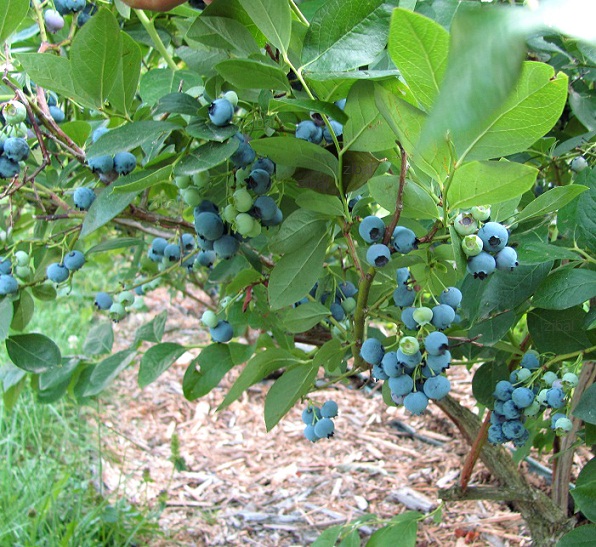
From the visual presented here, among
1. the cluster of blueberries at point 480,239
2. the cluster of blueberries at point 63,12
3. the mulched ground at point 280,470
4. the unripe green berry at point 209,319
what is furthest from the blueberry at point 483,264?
the mulched ground at point 280,470

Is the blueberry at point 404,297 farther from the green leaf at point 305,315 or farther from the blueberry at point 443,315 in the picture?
the green leaf at point 305,315

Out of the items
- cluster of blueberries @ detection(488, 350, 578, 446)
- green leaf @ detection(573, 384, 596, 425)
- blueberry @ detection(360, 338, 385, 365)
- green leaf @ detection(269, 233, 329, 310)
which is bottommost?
cluster of blueberries @ detection(488, 350, 578, 446)

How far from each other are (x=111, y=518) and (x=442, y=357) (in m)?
1.39

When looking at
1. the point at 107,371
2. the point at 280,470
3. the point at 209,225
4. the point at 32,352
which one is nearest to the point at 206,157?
the point at 209,225

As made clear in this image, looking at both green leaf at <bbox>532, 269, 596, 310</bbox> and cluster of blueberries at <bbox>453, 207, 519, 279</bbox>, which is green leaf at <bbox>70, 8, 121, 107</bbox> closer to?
cluster of blueberries at <bbox>453, 207, 519, 279</bbox>

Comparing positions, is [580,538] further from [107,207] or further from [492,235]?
[107,207]

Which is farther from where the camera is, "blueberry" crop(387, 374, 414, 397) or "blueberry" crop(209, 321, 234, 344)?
"blueberry" crop(209, 321, 234, 344)

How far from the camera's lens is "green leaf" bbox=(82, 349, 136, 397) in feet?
4.68

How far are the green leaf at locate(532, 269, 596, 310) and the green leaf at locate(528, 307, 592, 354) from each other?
0.16 m

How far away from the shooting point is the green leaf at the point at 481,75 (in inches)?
8.7

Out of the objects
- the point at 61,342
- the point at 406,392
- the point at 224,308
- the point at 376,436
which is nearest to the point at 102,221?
the point at 224,308

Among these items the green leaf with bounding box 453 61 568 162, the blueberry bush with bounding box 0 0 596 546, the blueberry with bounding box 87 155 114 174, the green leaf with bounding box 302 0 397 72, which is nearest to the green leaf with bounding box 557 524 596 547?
the blueberry bush with bounding box 0 0 596 546

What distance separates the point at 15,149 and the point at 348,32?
46cm

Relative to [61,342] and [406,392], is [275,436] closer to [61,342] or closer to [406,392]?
[61,342]
